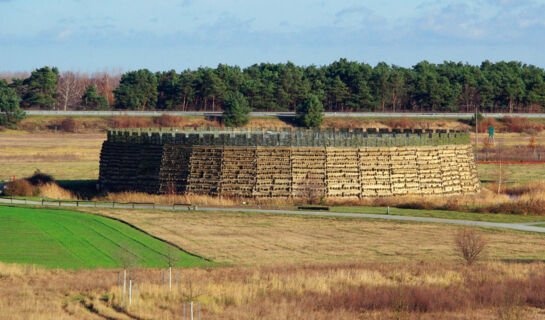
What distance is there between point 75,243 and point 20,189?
2946 cm

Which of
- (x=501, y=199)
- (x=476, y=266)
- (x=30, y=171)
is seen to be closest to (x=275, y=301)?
(x=476, y=266)

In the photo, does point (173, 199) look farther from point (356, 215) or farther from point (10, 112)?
point (10, 112)

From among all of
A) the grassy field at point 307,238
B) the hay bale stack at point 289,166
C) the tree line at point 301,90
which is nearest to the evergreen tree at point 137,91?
the tree line at point 301,90

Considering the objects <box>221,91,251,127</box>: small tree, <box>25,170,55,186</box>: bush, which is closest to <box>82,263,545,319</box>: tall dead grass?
A: <box>25,170,55,186</box>: bush

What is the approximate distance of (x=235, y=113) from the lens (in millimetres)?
154750

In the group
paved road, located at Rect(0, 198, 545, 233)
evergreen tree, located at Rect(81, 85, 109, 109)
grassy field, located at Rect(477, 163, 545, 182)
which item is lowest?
paved road, located at Rect(0, 198, 545, 233)

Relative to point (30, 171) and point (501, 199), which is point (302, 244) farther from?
point (30, 171)

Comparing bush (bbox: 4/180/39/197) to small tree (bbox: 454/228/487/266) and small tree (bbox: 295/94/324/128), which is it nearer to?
small tree (bbox: 454/228/487/266)

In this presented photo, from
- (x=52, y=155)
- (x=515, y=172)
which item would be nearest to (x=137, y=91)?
(x=52, y=155)

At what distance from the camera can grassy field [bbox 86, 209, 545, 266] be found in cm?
4672

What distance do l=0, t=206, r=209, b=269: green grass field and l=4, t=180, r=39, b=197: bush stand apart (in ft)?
46.1

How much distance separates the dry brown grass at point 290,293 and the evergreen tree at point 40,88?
144 meters

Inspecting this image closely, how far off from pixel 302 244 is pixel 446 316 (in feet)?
65.3

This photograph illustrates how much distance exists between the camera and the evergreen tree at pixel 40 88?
179 m
